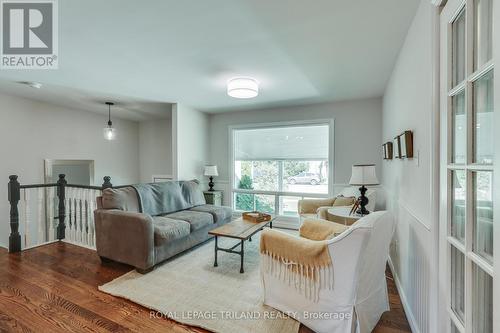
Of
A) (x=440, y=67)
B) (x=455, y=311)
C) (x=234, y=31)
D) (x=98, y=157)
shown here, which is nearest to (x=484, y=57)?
(x=440, y=67)

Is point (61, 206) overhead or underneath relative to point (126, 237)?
overhead

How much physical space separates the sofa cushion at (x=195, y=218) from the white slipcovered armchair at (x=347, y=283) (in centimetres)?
162

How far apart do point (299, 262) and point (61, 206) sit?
376cm

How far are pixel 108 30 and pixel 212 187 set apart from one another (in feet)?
11.6

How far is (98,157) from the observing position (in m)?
5.09

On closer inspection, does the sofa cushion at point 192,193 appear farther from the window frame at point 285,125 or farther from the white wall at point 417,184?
the white wall at point 417,184

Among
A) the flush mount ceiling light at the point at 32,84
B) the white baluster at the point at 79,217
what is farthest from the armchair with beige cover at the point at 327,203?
the flush mount ceiling light at the point at 32,84

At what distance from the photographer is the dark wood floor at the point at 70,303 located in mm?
1781

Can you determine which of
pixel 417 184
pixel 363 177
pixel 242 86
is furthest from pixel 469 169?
pixel 242 86

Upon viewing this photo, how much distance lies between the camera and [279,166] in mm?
4691

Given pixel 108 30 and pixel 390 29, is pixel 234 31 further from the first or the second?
pixel 390 29

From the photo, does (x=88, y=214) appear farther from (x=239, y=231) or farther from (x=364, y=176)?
(x=364, y=176)

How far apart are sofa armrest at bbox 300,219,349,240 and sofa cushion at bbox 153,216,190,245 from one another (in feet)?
5.16

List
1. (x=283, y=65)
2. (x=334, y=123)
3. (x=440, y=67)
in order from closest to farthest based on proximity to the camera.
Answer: (x=440, y=67)
(x=283, y=65)
(x=334, y=123)
